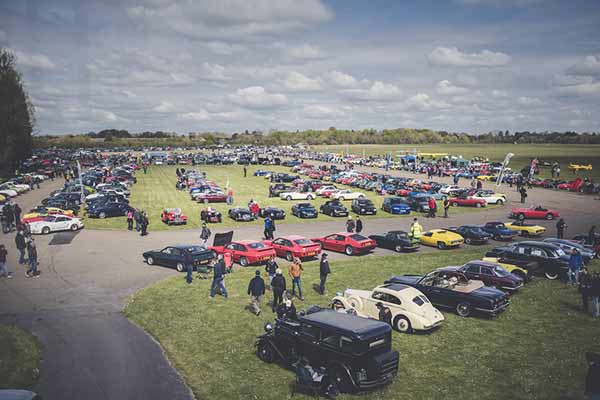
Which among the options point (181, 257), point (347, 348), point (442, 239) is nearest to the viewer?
point (347, 348)

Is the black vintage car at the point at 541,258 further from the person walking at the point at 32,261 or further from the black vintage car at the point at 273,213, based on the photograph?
the person walking at the point at 32,261

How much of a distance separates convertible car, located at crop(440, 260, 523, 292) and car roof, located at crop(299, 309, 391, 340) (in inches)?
323

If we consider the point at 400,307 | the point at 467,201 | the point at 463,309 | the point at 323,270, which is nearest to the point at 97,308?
the point at 323,270

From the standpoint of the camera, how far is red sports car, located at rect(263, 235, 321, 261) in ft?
76.7

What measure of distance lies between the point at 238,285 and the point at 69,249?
525 inches

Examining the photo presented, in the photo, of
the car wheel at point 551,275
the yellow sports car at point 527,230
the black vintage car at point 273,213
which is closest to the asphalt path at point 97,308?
the yellow sports car at point 527,230

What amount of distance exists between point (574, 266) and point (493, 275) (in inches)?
169

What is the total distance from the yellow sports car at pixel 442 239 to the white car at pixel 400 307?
511 inches

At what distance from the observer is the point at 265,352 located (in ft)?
39.5

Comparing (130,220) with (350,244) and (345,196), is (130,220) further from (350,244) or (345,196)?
(345,196)

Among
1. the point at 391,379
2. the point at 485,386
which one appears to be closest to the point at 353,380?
the point at 391,379

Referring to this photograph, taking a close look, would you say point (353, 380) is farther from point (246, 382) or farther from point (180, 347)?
point (180, 347)

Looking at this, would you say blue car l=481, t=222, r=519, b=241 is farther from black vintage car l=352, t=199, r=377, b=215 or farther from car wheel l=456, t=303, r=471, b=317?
car wheel l=456, t=303, r=471, b=317

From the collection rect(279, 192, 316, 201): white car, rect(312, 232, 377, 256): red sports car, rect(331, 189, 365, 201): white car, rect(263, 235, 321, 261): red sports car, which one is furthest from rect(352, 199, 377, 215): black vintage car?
rect(263, 235, 321, 261): red sports car
